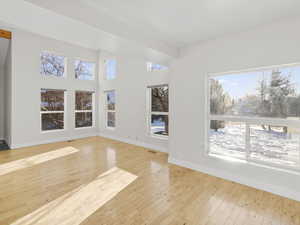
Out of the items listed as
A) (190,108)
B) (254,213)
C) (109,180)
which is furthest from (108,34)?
(254,213)

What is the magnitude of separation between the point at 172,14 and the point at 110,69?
466cm

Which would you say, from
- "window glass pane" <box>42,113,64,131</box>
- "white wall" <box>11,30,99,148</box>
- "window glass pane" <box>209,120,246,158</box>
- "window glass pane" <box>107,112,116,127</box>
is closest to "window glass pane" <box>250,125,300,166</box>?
"window glass pane" <box>209,120,246,158</box>

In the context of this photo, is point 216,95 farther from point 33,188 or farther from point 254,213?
point 33,188

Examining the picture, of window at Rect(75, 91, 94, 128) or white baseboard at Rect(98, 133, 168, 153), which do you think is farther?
window at Rect(75, 91, 94, 128)

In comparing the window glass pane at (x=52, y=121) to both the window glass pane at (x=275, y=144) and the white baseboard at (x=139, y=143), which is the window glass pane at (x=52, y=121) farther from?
the window glass pane at (x=275, y=144)

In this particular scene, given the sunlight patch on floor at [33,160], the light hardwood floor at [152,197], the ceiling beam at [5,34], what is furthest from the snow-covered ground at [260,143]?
the ceiling beam at [5,34]

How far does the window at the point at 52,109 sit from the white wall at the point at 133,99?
183cm

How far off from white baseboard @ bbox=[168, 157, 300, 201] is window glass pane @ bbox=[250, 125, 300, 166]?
39 centimetres

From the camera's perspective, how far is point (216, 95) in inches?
126

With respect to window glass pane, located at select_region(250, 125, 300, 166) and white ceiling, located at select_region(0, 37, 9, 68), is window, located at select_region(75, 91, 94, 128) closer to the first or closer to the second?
white ceiling, located at select_region(0, 37, 9, 68)

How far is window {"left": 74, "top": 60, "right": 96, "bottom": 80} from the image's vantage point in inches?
249

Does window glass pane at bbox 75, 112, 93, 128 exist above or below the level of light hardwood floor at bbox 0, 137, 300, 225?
above

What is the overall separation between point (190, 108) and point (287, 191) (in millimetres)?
2011

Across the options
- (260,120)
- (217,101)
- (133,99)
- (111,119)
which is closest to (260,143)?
(260,120)
